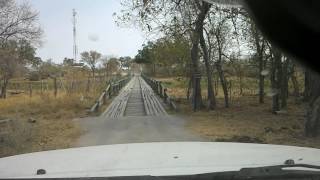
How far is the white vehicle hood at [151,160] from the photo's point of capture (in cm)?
372

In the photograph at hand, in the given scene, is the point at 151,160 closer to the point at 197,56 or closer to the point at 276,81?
the point at 276,81

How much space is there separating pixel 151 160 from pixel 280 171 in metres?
0.88

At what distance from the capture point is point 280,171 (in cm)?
357

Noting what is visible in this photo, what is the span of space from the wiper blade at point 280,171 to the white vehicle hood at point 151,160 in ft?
0.60

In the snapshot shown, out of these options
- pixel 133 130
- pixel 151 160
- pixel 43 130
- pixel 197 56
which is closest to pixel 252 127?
pixel 133 130

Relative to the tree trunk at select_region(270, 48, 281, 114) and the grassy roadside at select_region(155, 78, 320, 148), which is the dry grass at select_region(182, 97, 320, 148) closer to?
the grassy roadside at select_region(155, 78, 320, 148)

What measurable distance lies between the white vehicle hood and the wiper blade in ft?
0.60

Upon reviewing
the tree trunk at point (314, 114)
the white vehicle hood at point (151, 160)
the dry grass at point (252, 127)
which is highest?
the white vehicle hood at point (151, 160)

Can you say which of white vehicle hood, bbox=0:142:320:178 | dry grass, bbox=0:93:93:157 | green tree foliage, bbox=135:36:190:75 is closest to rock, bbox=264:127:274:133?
dry grass, bbox=0:93:93:157

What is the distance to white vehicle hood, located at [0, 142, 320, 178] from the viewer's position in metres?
3.72

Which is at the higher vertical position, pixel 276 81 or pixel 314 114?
pixel 276 81

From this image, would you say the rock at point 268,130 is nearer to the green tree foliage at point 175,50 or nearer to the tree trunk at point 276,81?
the tree trunk at point 276,81

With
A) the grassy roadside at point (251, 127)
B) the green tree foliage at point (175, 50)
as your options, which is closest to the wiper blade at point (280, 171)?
the grassy roadside at point (251, 127)

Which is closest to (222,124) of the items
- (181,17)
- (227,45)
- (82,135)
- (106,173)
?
(82,135)
